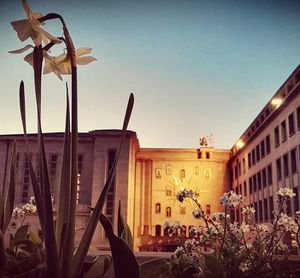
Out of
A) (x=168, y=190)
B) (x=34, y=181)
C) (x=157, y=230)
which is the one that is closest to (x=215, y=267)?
(x=34, y=181)

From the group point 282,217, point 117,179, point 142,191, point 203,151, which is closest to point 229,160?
point 203,151

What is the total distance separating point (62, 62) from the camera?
1558 millimetres

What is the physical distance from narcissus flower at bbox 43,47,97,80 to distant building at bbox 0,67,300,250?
830 inches

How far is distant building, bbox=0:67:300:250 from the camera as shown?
79.7 ft

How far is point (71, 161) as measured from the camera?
1.50m

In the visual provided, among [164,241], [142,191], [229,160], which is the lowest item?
[164,241]

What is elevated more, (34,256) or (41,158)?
(41,158)

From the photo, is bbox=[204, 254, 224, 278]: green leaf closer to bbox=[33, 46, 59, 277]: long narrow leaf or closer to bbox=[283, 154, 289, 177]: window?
bbox=[33, 46, 59, 277]: long narrow leaf

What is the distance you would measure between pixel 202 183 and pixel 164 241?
6.54 meters

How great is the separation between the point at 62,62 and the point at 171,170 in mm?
39579

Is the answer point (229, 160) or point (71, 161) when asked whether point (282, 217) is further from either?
point (229, 160)

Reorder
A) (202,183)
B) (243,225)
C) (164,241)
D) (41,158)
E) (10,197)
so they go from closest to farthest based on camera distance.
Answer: (41,158) → (10,197) → (243,225) → (164,241) → (202,183)

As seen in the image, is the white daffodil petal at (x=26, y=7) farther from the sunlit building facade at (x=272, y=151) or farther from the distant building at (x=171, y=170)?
the distant building at (x=171, y=170)

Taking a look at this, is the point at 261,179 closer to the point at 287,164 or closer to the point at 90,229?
the point at 287,164
